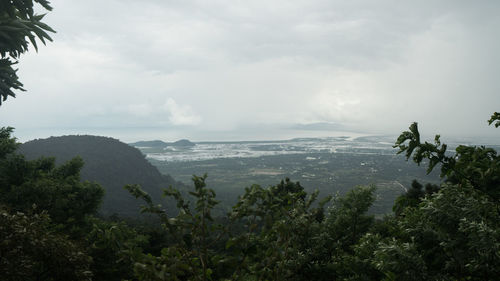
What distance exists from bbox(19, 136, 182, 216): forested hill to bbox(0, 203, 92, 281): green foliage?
131934 millimetres

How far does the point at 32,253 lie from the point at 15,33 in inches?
1099

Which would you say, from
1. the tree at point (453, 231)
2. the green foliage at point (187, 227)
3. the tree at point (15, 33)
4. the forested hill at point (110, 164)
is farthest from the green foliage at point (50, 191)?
the forested hill at point (110, 164)

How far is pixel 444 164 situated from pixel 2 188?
90.4 ft

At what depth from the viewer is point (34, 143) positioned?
154m

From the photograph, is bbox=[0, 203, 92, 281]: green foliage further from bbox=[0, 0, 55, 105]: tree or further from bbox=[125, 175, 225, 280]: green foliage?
bbox=[0, 0, 55, 105]: tree

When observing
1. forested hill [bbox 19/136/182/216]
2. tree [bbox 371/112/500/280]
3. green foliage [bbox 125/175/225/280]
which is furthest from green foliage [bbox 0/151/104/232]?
forested hill [bbox 19/136/182/216]

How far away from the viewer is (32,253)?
7.41 metres

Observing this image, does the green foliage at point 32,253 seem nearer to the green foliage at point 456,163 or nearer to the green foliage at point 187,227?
the green foliage at point 187,227

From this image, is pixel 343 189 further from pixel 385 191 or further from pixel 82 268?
pixel 82 268

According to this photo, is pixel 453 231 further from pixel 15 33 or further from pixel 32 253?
pixel 15 33

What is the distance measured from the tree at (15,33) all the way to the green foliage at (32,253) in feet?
84.5

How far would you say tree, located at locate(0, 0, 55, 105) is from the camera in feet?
84.0

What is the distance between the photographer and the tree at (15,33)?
25612 mm

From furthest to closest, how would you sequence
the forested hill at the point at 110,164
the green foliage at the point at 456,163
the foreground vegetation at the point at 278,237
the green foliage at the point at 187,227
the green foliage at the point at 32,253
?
the forested hill at the point at 110,164, the green foliage at the point at 32,253, the green foliage at the point at 456,163, the foreground vegetation at the point at 278,237, the green foliage at the point at 187,227
